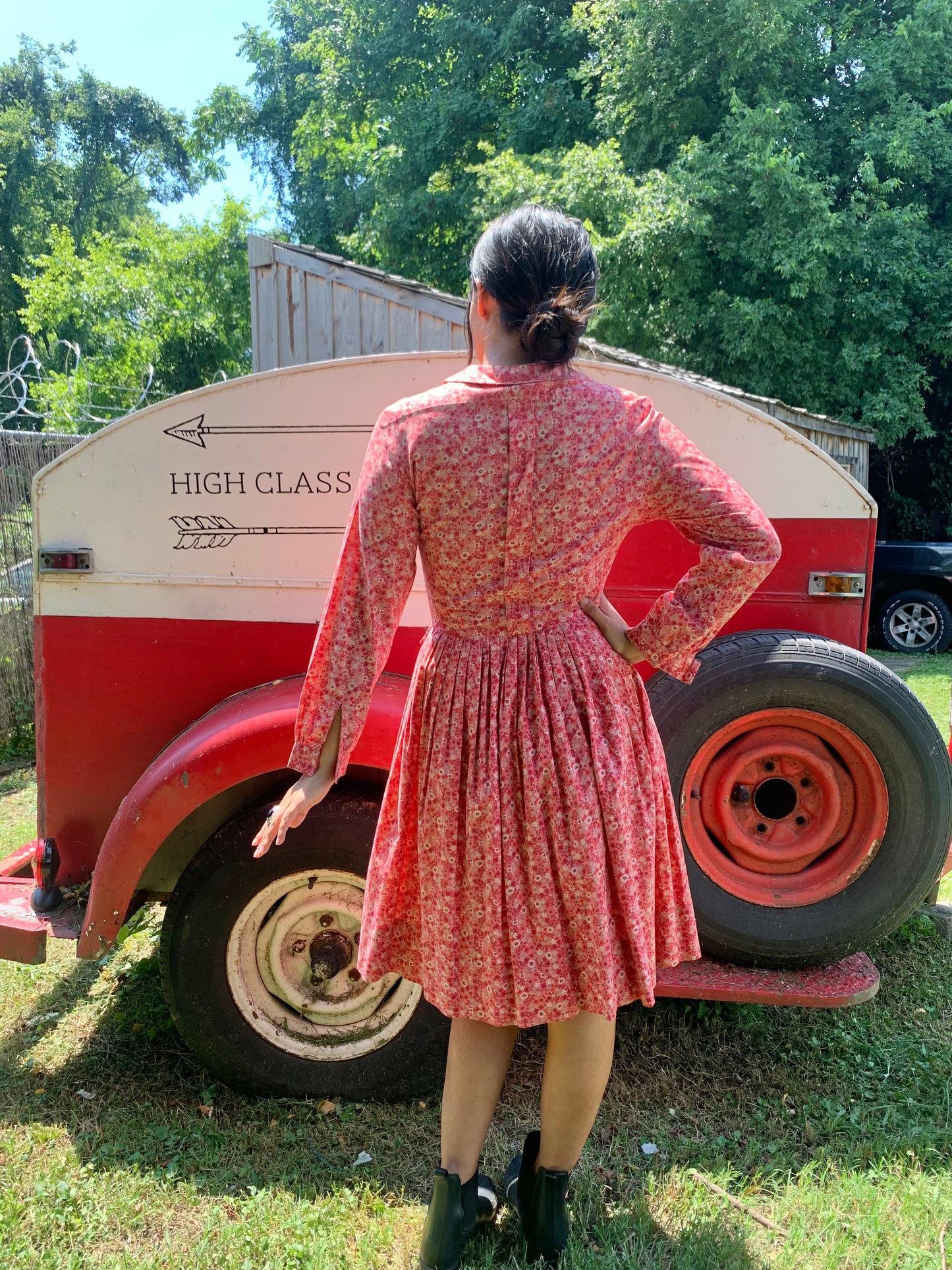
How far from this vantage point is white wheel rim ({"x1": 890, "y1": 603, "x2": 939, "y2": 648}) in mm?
10578

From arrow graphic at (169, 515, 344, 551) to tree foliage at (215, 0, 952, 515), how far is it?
1050cm

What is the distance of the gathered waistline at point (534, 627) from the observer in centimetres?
173

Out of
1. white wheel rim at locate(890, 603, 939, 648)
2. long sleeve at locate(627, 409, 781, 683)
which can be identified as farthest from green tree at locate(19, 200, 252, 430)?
long sleeve at locate(627, 409, 781, 683)

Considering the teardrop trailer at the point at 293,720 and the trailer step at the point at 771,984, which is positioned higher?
the teardrop trailer at the point at 293,720

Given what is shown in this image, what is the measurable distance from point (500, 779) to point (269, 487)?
1.32 m

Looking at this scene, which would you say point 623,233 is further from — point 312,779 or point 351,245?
point 312,779

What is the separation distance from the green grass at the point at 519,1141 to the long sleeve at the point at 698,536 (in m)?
1.43

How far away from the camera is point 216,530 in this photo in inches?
104

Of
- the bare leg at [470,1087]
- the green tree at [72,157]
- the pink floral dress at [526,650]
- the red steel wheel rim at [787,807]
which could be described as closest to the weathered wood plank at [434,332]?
the red steel wheel rim at [787,807]

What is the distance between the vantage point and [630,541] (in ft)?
8.71

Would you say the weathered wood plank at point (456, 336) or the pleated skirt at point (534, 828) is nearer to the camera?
the pleated skirt at point (534, 828)

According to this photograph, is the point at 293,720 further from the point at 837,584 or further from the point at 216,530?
the point at 837,584

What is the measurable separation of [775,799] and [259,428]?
1910mm

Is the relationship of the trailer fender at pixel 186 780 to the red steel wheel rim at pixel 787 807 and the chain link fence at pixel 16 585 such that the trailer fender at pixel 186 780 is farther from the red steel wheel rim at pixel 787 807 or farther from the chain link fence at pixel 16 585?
the chain link fence at pixel 16 585
